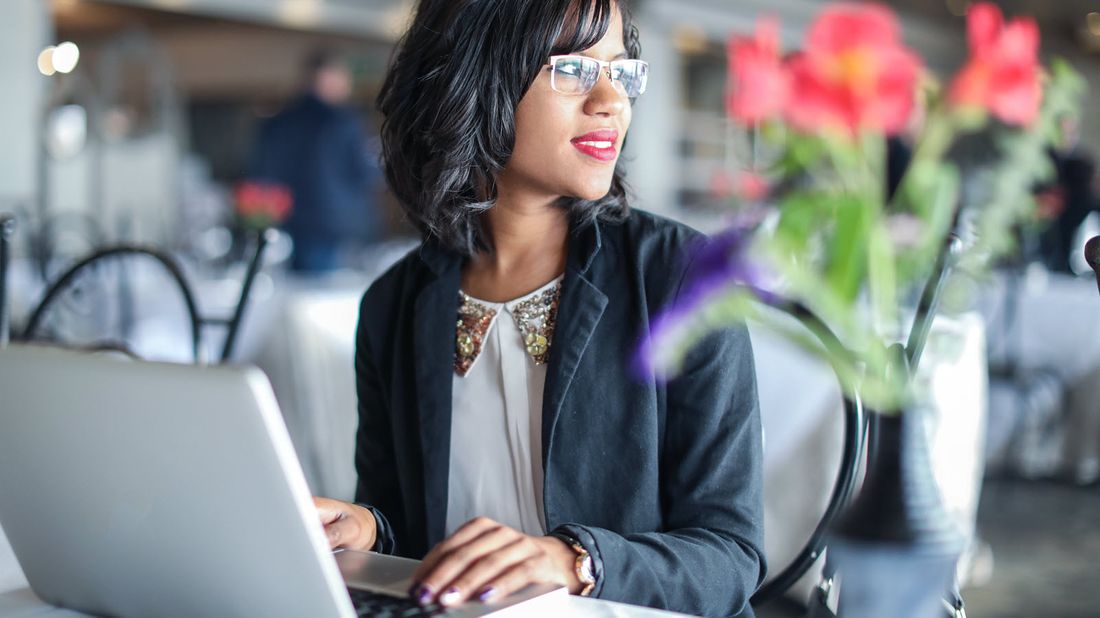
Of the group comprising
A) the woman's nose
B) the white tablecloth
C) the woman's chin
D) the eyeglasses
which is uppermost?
the eyeglasses

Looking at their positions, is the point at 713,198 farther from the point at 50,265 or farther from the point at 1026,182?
the point at 1026,182

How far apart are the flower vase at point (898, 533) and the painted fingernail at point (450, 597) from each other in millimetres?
295

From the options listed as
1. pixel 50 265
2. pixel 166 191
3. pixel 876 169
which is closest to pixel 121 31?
pixel 166 191

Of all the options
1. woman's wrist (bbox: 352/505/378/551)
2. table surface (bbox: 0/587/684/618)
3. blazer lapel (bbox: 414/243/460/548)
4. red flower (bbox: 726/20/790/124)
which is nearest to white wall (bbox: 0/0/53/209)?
blazer lapel (bbox: 414/243/460/548)

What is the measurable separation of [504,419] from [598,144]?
0.31 m

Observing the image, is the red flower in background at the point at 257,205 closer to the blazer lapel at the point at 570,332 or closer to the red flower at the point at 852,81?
the blazer lapel at the point at 570,332

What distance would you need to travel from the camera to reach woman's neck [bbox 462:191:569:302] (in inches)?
51.5

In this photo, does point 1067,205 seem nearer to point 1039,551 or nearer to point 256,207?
point 1039,551

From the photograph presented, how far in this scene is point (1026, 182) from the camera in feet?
1.87

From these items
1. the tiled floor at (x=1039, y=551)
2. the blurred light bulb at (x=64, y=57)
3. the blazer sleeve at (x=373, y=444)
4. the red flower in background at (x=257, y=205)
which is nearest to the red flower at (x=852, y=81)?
the blazer sleeve at (x=373, y=444)

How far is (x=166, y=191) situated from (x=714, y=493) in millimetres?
7382

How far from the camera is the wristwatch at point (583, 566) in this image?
3.04 ft

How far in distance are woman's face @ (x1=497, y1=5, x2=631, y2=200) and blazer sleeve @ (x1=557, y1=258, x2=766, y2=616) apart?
0.22 m

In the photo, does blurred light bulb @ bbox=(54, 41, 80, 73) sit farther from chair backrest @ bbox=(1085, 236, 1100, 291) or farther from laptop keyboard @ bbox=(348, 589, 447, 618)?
chair backrest @ bbox=(1085, 236, 1100, 291)
